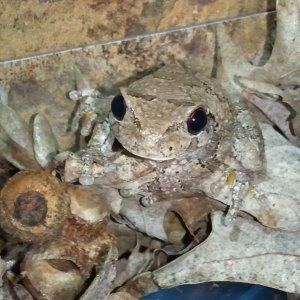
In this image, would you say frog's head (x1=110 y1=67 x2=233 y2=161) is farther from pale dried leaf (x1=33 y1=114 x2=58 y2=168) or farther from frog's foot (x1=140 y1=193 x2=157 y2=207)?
pale dried leaf (x1=33 y1=114 x2=58 y2=168)

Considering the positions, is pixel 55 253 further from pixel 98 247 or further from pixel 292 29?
pixel 292 29

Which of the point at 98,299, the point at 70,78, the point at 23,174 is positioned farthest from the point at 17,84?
the point at 98,299

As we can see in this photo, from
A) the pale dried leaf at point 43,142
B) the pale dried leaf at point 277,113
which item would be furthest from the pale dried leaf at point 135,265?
the pale dried leaf at point 277,113

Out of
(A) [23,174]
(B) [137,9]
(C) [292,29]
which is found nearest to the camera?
(A) [23,174]

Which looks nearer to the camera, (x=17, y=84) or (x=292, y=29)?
(x=292, y=29)

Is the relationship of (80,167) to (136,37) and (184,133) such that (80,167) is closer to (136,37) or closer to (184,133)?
(184,133)

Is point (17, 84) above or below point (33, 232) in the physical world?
above

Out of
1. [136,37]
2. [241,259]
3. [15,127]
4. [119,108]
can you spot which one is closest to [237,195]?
[241,259]
